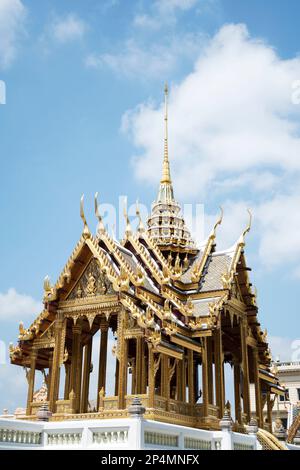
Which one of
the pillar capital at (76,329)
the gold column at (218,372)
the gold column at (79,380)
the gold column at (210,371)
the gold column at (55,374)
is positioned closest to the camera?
the gold column at (55,374)

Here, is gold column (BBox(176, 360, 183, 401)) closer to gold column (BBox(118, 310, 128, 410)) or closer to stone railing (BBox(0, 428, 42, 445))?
gold column (BBox(118, 310, 128, 410))

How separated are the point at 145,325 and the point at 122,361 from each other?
1250 millimetres

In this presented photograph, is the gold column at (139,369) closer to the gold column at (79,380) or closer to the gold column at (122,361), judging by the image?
the gold column at (122,361)

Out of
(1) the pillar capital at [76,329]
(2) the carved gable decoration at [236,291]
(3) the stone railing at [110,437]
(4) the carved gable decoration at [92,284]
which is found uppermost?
(2) the carved gable decoration at [236,291]

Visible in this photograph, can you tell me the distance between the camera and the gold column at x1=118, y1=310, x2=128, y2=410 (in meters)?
16.1

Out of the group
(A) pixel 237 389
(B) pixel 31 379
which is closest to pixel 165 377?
(B) pixel 31 379

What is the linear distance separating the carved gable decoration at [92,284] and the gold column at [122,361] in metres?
0.94

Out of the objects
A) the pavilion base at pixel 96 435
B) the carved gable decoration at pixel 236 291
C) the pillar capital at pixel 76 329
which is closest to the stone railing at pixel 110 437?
the pavilion base at pixel 96 435

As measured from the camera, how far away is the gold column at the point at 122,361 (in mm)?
16109

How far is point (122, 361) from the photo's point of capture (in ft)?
54.6

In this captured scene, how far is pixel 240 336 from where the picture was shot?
69.8 feet

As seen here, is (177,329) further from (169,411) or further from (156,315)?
(169,411)

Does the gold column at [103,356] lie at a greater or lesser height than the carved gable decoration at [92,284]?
lesser

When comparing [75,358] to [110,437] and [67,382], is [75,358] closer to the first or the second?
[67,382]
